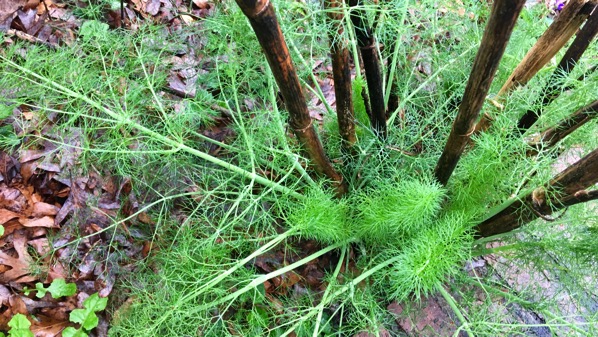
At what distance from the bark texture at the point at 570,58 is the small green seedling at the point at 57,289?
5.63 feet

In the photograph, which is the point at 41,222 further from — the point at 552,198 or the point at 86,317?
the point at 552,198

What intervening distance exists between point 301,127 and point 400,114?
0.74 meters

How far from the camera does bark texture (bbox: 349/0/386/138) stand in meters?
1.45

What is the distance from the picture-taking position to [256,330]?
5.50ft

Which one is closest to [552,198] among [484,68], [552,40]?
[552,40]

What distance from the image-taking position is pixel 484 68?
0.97m

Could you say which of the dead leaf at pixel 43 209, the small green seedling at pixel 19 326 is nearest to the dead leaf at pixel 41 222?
the dead leaf at pixel 43 209

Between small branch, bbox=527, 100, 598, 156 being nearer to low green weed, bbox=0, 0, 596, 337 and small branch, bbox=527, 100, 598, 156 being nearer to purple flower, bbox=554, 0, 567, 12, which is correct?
low green weed, bbox=0, 0, 596, 337

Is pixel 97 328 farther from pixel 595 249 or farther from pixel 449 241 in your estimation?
pixel 595 249

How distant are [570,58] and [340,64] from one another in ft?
2.35

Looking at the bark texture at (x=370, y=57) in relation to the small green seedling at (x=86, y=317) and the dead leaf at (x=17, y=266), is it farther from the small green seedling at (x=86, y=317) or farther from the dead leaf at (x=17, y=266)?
the dead leaf at (x=17, y=266)

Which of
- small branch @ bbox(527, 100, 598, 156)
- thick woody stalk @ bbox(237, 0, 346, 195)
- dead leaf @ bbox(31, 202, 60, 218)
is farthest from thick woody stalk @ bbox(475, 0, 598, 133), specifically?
dead leaf @ bbox(31, 202, 60, 218)

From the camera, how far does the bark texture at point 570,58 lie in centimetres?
135

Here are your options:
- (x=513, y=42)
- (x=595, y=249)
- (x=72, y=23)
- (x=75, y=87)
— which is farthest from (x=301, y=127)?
(x=72, y=23)
